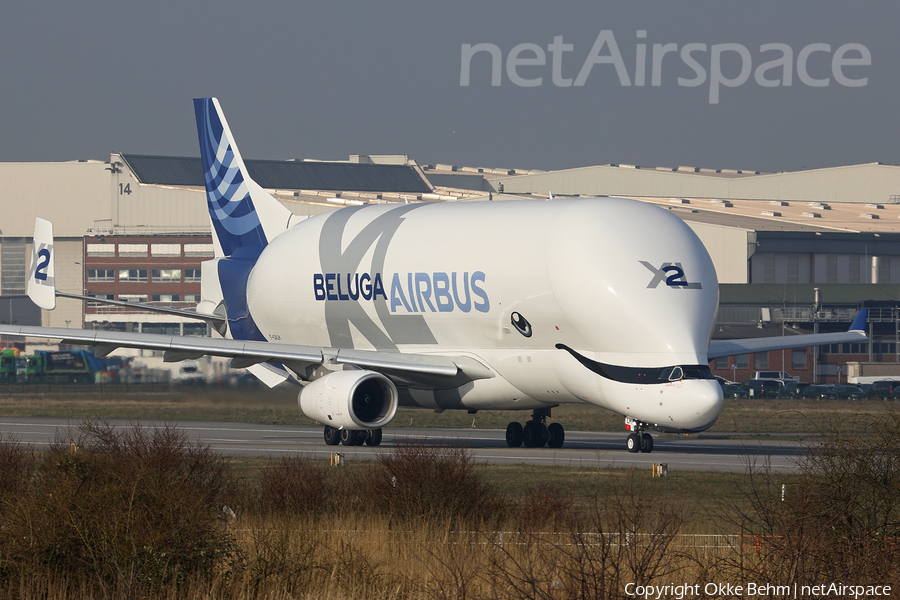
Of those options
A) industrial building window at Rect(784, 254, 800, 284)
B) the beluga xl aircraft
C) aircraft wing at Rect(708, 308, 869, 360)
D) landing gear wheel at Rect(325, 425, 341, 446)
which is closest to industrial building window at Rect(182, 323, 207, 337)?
industrial building window at Rect(784, 254, 800, 284)

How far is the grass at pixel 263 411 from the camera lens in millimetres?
39062

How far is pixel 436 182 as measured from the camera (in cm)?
12888

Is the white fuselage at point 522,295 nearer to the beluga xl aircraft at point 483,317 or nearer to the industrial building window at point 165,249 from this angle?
the beluga xl aircraft at point 483,317

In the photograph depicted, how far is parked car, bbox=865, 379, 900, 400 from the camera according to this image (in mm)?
55759

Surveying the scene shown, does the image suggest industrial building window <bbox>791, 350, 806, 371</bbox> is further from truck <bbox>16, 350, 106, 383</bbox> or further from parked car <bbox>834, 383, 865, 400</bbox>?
truck <bbox>16, 350, 106, 383</bbox>

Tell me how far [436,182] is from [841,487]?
117781 mm

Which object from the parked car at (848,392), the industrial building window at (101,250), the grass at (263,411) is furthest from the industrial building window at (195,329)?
the parked car at (848,392)

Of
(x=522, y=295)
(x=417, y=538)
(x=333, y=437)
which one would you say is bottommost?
(x=333, y=437)

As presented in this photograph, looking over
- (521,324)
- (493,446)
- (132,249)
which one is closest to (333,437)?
(493,446)

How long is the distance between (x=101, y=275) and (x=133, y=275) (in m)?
3.12

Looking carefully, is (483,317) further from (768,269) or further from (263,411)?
(768,269)

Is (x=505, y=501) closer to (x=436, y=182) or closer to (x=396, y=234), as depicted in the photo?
(x=396, y=234)

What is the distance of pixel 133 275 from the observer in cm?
9562

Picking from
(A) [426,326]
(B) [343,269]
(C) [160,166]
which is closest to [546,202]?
(A) [426,326]
